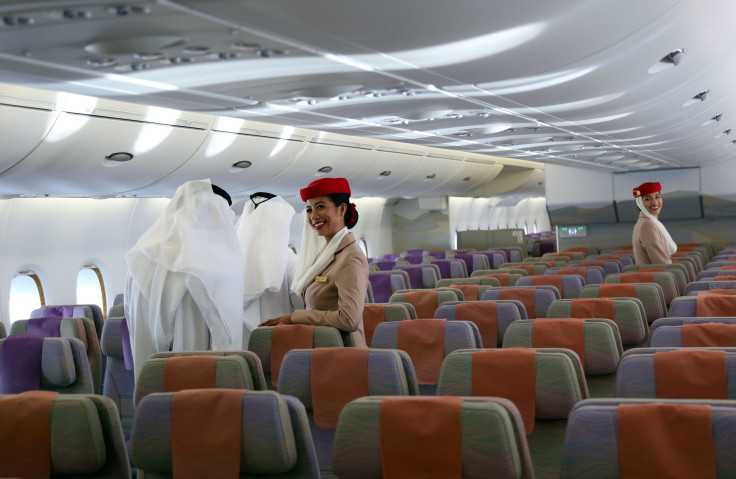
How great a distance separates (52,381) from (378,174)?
11.8m

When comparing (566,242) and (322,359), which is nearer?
(322,359)

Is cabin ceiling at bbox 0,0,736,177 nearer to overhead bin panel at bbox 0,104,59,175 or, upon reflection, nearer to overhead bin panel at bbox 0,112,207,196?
overhead bin panel at bbox 0,104,59,175

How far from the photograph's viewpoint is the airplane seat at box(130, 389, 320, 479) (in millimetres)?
2623

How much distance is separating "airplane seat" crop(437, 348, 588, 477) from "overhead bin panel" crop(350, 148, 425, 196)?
12.1 meters

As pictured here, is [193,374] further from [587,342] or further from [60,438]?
[587,342]

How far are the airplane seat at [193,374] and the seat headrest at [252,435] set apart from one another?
0.70 metres

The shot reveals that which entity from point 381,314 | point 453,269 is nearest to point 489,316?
point 381,314

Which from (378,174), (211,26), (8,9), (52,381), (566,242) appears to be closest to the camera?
(8,9)

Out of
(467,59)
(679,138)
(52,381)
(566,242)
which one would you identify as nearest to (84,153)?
(52,381)

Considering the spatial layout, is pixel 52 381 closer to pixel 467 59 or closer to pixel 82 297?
pixel 467 59

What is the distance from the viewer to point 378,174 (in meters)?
16.5

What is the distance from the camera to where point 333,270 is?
4898 mm

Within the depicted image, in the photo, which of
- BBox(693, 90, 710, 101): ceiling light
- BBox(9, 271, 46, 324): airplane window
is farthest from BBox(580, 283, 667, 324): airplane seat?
BBox(9, 271, 46, 324): airplane window

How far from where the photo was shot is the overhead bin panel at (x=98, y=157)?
26.0ft
